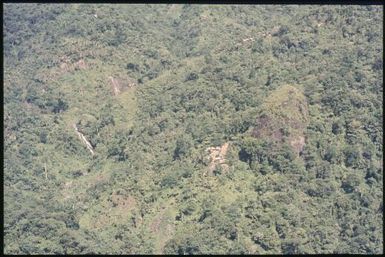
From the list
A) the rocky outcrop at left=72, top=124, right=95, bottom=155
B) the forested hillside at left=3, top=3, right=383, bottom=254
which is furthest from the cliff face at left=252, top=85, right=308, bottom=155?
the rocky outcrop at left=72, top=124, right=95, bottom=155

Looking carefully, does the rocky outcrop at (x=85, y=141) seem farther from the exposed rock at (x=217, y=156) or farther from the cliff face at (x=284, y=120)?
the cliff face at (x=284, y=120)

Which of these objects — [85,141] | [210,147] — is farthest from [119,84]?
[210,147]

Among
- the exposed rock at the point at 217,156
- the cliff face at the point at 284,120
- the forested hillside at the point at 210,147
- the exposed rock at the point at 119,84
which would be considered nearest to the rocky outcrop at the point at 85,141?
the forested hillside at the point at 210,147

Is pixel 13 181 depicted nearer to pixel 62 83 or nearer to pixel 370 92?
pixel 62 83

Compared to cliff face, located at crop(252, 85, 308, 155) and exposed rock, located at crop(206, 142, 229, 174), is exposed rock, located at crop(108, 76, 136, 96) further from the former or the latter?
cliff face, located at crop(252, 85, 308, 155)

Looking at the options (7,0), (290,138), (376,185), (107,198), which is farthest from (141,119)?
(7,0)

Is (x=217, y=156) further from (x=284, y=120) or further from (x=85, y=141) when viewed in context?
(x=85, y=141)
